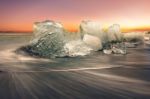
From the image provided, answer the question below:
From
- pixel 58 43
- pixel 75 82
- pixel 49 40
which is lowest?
pixel 75 82

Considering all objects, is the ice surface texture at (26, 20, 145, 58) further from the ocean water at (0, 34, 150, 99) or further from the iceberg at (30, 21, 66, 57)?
the ocean water at (0, 34, 150, 99)

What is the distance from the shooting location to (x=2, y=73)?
246 inches

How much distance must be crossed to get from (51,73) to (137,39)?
31.0 feet

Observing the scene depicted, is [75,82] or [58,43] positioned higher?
[58,43]

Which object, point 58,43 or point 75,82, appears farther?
point 58,43

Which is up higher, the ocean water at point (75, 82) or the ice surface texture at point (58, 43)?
the ice surface texture at point (58, 43)

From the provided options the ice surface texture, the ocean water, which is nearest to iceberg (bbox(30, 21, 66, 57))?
the ice surface texture

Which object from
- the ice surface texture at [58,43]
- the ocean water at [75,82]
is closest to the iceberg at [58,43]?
the ice surface texture at [58,43]

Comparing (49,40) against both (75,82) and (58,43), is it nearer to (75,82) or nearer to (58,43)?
(58,43)

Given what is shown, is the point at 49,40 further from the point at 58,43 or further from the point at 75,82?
the point at 75,82

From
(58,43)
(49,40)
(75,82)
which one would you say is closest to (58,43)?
(58,43)

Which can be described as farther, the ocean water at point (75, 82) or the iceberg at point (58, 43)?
the iceberg at point (58, 43)

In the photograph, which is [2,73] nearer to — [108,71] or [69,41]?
[108,71]

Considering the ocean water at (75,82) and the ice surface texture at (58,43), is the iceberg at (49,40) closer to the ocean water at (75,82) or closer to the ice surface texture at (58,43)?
the ice surface texture at (58,43)
